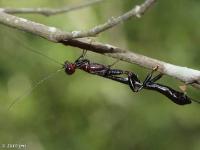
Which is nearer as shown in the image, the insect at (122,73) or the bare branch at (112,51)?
the bare branch at (112,51)

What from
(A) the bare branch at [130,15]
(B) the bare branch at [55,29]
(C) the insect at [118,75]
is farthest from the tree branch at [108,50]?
(C) the insect at [118,75]

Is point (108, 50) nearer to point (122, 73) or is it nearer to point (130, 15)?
point (130, 15)

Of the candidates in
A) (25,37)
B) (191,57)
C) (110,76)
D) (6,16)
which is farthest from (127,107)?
(6,16)

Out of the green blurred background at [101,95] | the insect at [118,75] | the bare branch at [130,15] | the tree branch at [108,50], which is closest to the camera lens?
the bare branch at [130,15]

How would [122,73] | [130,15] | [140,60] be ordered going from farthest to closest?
[122,73]
[140,60]
[130,15]

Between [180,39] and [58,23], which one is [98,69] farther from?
[180,39]

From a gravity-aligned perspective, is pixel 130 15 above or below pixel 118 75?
below

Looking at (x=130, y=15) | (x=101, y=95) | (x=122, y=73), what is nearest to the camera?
(x=130, y=15)

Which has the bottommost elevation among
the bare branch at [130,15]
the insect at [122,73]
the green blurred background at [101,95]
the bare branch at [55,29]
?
the bare branch at [130,15]

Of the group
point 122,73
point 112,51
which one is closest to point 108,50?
point 112,51

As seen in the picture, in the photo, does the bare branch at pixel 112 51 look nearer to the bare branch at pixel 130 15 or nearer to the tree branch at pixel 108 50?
the tree branch at pixel 108 50
